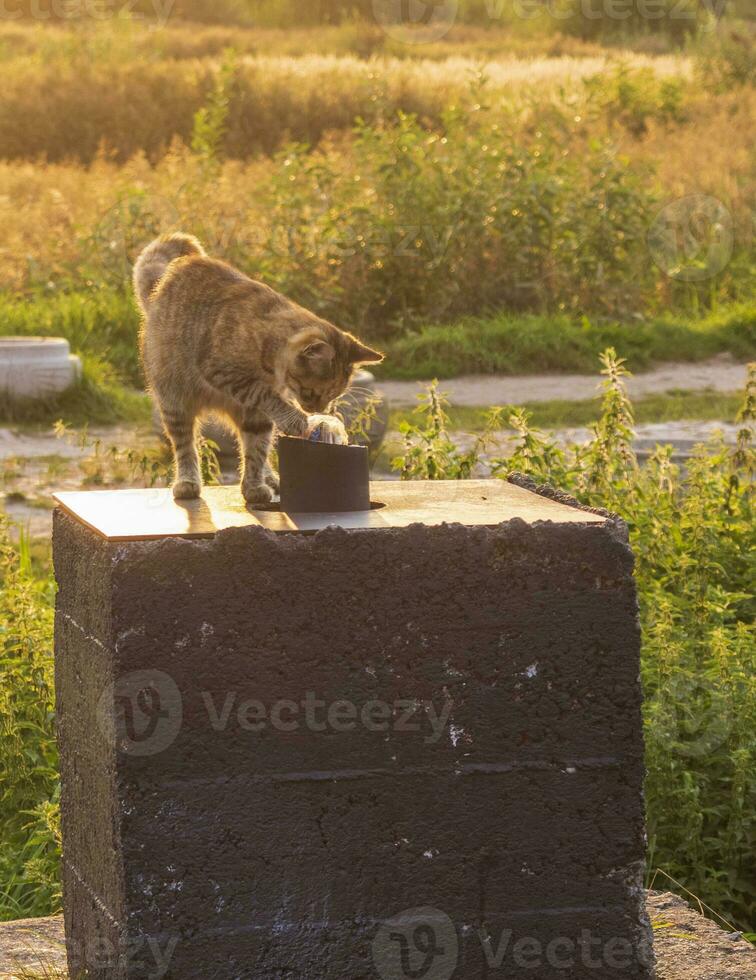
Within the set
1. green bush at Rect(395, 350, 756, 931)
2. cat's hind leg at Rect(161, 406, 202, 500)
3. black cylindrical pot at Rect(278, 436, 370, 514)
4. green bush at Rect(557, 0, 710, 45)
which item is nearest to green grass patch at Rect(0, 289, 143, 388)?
green bush at Rect(395, 350, 756, 931)

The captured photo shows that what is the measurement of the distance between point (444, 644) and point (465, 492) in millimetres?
638

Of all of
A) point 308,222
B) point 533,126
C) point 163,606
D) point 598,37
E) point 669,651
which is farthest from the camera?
point 598,37

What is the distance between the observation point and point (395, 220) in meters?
12.7

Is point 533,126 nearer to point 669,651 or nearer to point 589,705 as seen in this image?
point 669,651

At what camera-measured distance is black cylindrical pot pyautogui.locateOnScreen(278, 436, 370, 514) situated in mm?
2830

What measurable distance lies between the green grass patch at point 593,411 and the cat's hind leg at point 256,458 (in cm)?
616

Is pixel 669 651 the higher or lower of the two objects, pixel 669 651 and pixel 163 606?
the lower

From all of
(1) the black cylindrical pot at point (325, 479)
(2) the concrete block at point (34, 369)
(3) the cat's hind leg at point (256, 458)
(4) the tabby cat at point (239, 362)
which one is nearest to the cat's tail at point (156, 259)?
(4) the tabby cat at point (239, 362)

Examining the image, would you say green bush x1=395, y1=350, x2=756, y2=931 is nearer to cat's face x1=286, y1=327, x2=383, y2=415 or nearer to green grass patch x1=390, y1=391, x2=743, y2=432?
cat's face x1=286, y1=327, x2=383, y2=415

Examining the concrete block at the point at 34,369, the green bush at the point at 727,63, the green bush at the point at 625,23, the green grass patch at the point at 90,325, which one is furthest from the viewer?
the green bush at the point at 625,23

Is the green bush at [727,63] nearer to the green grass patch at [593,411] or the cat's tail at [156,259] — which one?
the green grass patch at [593,411]

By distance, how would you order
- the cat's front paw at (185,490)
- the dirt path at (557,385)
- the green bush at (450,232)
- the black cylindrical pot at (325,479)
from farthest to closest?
the green bush at (450,232), the dirt path at (557,385), the cat's front paw at (185,490), the black cylindrical pot at (325,479)

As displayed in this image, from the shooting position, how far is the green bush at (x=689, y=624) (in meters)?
3.94

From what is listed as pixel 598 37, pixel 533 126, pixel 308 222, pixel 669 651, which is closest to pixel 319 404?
pixel 669 651
